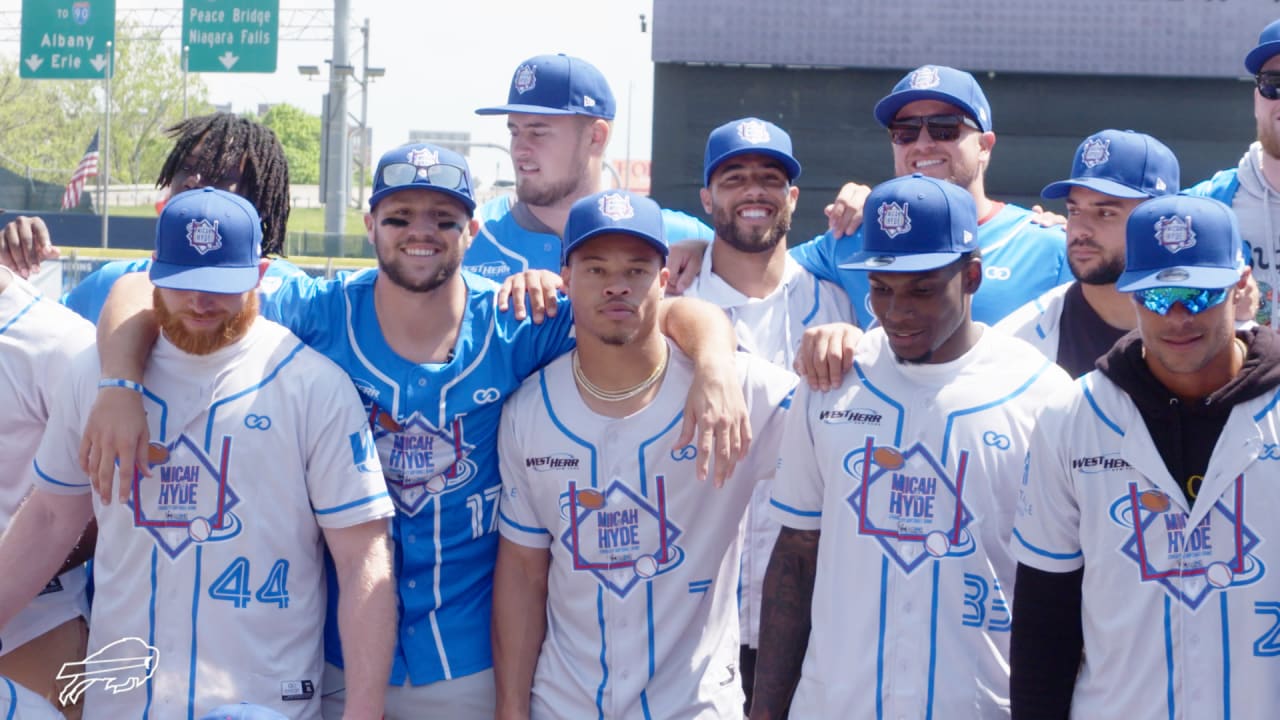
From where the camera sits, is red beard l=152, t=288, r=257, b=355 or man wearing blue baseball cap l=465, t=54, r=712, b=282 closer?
red beard l=152, t=288, r=257, b=355

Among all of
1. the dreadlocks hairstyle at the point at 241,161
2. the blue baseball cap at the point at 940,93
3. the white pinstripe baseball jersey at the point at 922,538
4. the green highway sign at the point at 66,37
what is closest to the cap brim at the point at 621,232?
the white pinstripe baseball jersey at the point at 922,538

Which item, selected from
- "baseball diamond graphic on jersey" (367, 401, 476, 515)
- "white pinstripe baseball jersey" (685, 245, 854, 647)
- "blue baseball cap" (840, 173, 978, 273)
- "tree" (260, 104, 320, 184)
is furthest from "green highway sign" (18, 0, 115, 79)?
"tree" (260, 104, 320, 184)

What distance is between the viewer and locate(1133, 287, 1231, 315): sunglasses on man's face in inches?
107

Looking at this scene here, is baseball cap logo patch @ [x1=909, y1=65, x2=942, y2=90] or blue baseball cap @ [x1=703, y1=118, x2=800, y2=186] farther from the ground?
baseball cap logo patch @ [x1=909, y1=65, x2=942, y2=90]

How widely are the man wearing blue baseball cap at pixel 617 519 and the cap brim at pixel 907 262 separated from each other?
1.79 feet

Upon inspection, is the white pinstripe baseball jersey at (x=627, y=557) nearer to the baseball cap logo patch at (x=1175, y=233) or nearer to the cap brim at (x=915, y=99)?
the baseball cap logo patch at (x=1175, y=233)

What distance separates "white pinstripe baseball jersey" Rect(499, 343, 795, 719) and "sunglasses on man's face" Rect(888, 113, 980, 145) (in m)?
1.42

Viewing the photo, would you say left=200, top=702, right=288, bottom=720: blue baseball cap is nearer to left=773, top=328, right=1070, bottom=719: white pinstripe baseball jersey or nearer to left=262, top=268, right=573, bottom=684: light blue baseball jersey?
left=262, top=268, right=573, bottom=684: light blue baseball jersey

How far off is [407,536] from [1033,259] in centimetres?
229

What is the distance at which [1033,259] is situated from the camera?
14.4 feet

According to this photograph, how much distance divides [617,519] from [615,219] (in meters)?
0.83

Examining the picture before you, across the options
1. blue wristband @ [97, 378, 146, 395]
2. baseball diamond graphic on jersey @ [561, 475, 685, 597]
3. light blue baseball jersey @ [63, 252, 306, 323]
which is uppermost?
light blue baseball jersey @ [63, 252, 306, 323]

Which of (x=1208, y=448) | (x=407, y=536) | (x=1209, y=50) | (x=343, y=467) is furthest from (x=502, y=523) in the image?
(x=1209, y=50)

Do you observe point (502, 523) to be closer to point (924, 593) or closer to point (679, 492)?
point (679, 492)
